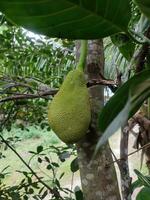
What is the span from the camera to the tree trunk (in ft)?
2.24

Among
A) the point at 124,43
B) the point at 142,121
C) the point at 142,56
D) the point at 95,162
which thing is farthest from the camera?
the point at 142,121

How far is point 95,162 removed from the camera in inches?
27.0

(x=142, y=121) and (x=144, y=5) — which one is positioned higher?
(x=144, y=5)

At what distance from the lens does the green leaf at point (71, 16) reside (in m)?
0.32

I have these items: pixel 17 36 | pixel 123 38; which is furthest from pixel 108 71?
pixel 123 38

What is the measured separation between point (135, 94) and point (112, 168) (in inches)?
17.9

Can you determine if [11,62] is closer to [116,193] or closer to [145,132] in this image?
[145,132]

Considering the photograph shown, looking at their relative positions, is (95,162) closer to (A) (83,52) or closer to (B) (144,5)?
(A) (83,52)

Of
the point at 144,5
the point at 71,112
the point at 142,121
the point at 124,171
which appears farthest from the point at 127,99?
the point at 142,121

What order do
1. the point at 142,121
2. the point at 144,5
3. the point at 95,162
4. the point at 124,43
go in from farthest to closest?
the point at 142,121 < the point at 95,162 < the point at 124,43 < the point at 144,5

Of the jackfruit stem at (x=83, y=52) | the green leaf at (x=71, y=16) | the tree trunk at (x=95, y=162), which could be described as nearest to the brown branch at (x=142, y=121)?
the tree trunk at (x=95, y=162)

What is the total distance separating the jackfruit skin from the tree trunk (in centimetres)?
10

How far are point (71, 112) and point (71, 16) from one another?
225mm

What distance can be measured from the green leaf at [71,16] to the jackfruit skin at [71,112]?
0.20 m
